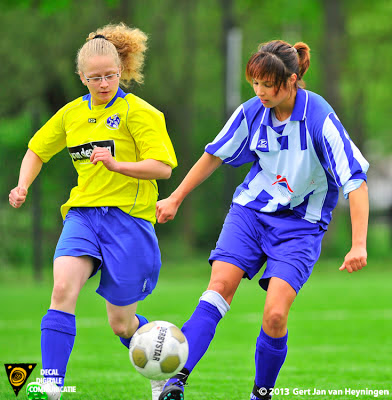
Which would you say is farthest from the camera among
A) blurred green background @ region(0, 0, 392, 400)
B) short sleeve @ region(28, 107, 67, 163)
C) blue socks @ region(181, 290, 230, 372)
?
blurred green background @ region(0, 0, 392, 400)

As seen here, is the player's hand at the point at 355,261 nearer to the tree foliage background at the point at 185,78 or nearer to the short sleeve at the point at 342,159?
the short sleeve at the point at 342,159

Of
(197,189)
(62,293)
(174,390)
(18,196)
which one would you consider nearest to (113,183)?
(18,196)

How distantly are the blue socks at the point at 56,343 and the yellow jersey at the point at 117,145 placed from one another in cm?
69

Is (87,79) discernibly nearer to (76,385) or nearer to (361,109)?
(76,385)

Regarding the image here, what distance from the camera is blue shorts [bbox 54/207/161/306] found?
472 cm

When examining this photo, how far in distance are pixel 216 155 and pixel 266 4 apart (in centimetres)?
1910

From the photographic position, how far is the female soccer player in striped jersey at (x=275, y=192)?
4449mm

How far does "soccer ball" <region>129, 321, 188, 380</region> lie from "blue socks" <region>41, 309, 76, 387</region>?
0.41m

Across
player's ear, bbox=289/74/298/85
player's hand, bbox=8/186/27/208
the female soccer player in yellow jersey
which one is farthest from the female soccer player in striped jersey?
player's hand, bbox=8/186/27/208

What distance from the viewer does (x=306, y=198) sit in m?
4.72

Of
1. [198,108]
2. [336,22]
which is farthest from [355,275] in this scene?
[198,108]

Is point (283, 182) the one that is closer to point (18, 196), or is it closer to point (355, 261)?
point (355, 261)

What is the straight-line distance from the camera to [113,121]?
4793mm

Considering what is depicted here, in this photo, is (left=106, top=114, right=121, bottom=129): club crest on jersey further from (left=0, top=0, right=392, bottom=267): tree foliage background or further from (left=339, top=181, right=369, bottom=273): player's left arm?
(left=0, top=0, right=392, bottom=267): tree foliage background
